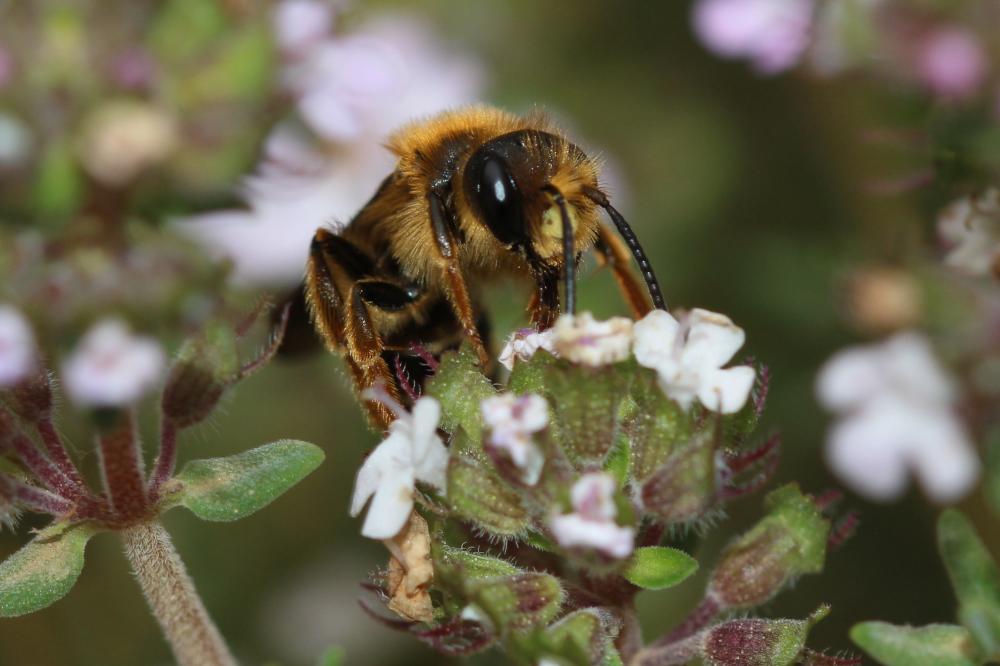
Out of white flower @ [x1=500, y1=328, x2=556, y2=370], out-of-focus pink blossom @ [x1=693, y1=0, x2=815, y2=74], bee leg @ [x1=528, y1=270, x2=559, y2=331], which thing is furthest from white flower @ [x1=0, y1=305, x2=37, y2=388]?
out-of-focus pink blossom @ [x1=693, y1=0, x2=815, y2=74]

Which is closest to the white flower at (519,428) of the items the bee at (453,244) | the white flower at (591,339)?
the white flower at (591,339)

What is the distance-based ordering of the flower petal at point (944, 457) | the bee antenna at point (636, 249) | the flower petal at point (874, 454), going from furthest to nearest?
the flower petal at point (874, 454), the flower petal at point (944, 457), the bee antenna at point (636, 249)

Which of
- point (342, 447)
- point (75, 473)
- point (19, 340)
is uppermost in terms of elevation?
point (19, 340)

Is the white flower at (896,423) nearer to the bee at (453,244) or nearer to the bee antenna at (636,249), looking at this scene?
the bee at (453,244)

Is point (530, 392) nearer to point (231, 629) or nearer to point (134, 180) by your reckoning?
point (134, 180)

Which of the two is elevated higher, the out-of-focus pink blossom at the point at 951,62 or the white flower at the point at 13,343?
the out-of-focus pink blossom at the point at 951,62

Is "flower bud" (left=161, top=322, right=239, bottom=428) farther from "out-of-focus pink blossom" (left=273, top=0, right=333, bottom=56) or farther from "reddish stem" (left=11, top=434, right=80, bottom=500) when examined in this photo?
"out-of-focus pink blossom" (left=273, top=0, right=333, bottom=56)

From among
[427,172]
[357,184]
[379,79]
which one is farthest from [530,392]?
[357,184]
